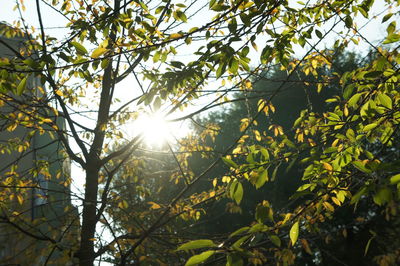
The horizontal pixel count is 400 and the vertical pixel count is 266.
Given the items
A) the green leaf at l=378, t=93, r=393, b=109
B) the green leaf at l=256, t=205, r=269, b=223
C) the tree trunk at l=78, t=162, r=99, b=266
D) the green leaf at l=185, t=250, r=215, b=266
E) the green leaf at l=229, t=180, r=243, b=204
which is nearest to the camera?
the green leaf at l=185, t=250, r=215, b=266

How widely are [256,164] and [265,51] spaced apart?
792mm

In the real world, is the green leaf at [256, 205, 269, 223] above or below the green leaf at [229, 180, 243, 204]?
below

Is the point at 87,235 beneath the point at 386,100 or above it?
above

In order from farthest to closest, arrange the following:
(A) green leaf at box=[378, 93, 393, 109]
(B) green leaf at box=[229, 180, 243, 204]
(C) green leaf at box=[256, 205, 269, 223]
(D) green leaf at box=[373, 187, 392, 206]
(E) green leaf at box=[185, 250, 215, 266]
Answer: (A) green leaf at box=[378, 93, 393, 109] → (B) green leaf at box=[229, 180, 243, 204] → (C) green leaf at box=[256, 205, 269, 223] → (D) green leaf at box=[373, 187, 392, 206] → (E) green leaf at box=[185, 250, 215, 266]

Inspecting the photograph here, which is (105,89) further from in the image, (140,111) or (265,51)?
(265,51)

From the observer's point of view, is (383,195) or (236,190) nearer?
(383,195)

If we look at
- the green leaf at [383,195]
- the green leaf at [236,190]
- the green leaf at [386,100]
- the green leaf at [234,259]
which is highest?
the green leaf at [386,100]

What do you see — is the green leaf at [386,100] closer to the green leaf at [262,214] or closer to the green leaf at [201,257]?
the green leaf at [262,214]

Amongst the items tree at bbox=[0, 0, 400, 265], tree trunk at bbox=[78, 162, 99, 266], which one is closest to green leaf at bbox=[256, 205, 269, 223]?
tree at bbox=[0, 0, 400, 265]

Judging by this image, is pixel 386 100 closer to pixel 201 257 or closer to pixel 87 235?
pixel 201 257

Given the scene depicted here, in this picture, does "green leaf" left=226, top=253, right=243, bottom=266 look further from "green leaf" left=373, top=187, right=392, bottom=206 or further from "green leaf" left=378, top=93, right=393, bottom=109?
"green leaf" left=378, top=93, right=393, bottom=109

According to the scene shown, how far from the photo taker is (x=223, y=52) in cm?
214

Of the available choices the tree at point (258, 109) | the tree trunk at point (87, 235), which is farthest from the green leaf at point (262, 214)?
the tree trunk at point (87, 235)

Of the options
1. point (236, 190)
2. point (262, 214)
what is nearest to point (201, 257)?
point (262, 214)
